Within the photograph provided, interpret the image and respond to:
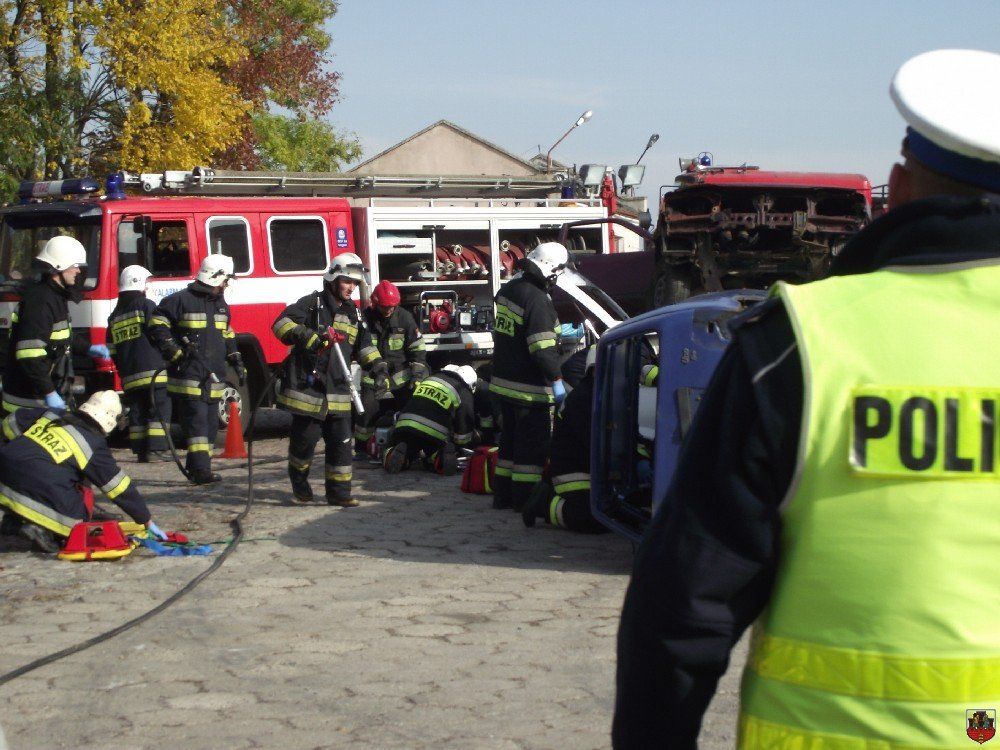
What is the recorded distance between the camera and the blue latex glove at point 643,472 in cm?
764

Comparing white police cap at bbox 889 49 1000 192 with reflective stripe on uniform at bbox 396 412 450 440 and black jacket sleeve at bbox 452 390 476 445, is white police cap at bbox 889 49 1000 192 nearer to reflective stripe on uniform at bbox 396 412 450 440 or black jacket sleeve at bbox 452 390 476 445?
reflective stripe on uniform at bbox 396 412 450 440

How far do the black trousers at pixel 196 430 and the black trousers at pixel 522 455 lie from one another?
260cm

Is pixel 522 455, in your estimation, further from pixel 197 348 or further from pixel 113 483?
pixel 197 348

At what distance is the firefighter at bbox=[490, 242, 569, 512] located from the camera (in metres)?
8.96

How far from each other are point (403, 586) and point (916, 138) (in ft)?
17.8

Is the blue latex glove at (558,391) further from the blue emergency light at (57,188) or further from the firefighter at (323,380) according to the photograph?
the blue emergency light at (57,188)

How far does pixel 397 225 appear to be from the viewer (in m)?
14.8

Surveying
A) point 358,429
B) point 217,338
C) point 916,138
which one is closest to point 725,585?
point 916,138

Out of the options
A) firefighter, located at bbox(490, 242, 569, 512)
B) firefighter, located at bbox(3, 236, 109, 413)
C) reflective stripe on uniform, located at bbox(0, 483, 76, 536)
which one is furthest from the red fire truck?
reflective stripe on uniform, located at bbox(0, 483, 76, 536)

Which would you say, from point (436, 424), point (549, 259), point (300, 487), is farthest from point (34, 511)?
point (436, 424)

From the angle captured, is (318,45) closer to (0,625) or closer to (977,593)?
(0,625)

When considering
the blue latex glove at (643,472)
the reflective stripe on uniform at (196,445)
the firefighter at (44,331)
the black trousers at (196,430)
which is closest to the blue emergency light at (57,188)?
the black trousers at (196,430)

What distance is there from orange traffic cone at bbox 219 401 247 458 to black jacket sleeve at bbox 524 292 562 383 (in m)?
4.11

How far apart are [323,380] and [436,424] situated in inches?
66.4
